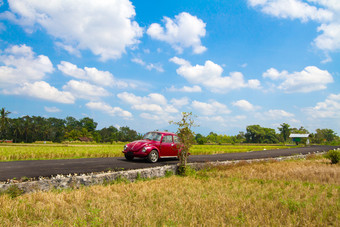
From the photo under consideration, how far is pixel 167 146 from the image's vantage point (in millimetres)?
13602

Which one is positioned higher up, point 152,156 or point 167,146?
point 167,146

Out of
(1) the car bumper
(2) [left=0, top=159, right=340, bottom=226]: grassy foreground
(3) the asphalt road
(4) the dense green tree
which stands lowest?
(2) [left=0, top=159, right=340, bottom=226]: grassy foreground

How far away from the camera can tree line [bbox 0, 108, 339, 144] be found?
91.9 metres

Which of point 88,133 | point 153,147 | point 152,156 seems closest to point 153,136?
point 153,147

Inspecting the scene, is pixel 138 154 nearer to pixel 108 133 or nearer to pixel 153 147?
pixel 153 147

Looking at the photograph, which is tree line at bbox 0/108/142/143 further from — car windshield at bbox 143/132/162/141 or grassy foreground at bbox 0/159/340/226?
grassy foreground at bbox 0/159/340/226

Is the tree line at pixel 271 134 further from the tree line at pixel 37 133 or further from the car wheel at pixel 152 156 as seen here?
the car wheel at pixel 152 156

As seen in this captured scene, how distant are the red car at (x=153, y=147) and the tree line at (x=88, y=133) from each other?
66.8m

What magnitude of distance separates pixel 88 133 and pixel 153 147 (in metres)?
97.9

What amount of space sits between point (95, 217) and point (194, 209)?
221 cm

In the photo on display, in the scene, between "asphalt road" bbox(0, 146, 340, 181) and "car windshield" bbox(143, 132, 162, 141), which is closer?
"asphalt road" bbox(0, 146, 340, 181)

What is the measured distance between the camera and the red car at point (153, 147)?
504 inches

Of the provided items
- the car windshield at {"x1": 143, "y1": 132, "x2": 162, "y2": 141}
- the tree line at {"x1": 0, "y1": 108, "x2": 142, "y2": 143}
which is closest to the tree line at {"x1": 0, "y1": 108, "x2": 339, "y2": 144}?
the tree line at {"x1": 0, "y1": 108, "x2": 142, "y2": 143}

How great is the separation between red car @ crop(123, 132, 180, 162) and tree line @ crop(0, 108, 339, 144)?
66.8 metres
